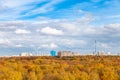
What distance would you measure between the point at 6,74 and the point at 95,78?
11.4m

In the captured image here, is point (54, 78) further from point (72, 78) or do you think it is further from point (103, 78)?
point (103, 78)

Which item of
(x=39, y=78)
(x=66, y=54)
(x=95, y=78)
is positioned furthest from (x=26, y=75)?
(x=66, y=54)

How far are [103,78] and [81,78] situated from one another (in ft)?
15.9

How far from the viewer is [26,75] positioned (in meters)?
48.1

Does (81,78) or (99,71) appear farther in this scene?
(99,71)

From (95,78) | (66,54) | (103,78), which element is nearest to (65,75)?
(95,78)

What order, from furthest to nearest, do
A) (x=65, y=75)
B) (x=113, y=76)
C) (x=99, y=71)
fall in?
(x=99, y=71)
(x=113, y=76)
(x=65, y=75)

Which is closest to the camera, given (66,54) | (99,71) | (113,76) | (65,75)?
(65,75)

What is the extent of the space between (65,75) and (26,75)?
21.3 ft

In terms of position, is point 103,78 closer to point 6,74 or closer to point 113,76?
point 113,76

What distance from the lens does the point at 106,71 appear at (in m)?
50.7

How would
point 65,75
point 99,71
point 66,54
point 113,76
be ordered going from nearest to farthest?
point 65,75 < point 113,76 < point 99,71 < point 66,54

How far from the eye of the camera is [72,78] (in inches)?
1761

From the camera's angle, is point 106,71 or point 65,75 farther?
point 106,71
